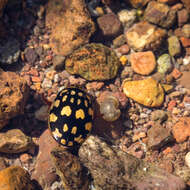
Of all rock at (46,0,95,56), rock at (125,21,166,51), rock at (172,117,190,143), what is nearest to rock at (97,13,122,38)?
rock at (125,21,166,51)

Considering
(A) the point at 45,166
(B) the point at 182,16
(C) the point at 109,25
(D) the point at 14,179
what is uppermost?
(B) the point at 182,16

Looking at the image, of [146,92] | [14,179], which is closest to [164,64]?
[146,92]

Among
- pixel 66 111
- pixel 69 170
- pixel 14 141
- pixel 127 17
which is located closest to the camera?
pixel 69 170

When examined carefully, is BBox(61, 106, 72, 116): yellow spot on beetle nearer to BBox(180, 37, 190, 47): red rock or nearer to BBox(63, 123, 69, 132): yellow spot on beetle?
BBox(63, 123, 69, 132): yellow spot on beetle

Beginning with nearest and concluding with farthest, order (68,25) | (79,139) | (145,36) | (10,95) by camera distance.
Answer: (79,139)
(10,95)
(68,25)
(145,36)

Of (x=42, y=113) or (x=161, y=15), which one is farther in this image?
(x=161, y=15)

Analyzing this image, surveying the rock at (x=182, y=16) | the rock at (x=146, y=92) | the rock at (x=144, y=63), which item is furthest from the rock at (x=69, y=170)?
the rock at (x=182, y=16)

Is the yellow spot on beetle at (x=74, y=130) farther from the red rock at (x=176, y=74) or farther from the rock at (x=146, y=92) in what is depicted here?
the red rock at (x=176, y=74)

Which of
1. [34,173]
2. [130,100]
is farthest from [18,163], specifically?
[130,100]

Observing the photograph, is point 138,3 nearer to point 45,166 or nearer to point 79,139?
point 79,139
